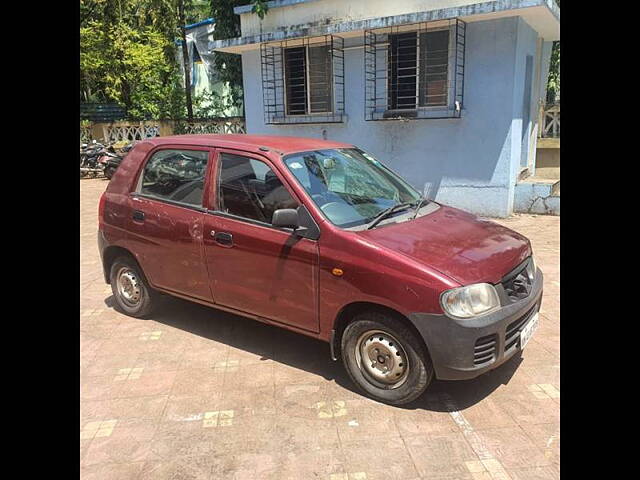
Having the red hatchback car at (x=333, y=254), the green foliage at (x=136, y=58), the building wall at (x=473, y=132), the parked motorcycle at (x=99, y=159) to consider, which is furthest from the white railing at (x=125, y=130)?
the red hatchback car at (x=333, y=254)

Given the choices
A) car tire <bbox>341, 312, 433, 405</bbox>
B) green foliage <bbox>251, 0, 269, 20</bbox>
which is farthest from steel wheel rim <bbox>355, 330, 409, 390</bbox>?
green foliage <bbox>251, 0, 269, 20</bbox>

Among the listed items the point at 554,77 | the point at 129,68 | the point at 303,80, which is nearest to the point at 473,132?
the point at 303,80

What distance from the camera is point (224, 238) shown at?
395 centimetres

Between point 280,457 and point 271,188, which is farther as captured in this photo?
point 271,188

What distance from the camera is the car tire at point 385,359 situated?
3234mm

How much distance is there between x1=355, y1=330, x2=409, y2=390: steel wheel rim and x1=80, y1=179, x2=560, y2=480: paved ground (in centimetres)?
18

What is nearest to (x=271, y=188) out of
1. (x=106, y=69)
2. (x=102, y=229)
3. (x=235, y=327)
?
(x=235, y=327)

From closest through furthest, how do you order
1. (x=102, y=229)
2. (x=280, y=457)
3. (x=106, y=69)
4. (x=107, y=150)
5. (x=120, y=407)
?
(x=280, y=457) → (x=120, y=407) → (x=102, y=229) → (x=107, y=150) → (x=106, y=69)

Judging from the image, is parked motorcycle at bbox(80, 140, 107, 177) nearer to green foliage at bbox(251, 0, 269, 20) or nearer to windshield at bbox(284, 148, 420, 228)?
green foliage at bbox(251, 0, 269, 20)

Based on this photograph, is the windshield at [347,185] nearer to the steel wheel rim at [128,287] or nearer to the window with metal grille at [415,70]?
the steel wheel rim at [128,287]

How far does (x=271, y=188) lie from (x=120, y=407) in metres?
1.91

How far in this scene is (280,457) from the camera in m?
2.93
